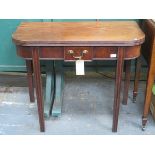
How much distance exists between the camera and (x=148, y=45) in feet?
5.02

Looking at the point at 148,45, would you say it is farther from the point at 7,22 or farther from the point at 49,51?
the point at 7,22

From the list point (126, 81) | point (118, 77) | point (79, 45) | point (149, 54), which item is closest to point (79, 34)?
point (79, 45)

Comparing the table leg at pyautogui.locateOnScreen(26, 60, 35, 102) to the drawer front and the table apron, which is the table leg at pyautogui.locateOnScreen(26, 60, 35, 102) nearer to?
the table apron

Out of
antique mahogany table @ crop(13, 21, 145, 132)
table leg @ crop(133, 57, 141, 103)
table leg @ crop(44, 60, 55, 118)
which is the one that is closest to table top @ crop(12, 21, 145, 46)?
antique mahogany table @ crop(13, 21, 145, 132)

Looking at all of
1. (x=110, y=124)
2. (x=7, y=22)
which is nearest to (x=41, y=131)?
(x=110, y=124)

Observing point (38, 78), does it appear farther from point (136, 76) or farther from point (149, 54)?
point (136, 76)

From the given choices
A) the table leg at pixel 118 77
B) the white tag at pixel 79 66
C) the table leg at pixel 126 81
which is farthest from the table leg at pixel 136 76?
the white tag at pixel 79 66

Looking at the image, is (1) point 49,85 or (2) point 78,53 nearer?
(2) point 78,53

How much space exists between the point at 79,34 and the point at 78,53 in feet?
0.43

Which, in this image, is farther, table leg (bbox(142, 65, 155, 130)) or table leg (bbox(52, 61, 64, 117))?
table leg (bbox(52, 61, 64, 117))

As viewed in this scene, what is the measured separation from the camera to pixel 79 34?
1393 millimetres

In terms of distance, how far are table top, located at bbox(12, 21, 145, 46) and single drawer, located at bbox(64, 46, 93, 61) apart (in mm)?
35

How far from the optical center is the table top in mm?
1296

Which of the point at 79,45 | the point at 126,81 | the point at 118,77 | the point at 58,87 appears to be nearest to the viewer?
the point at 79,45
